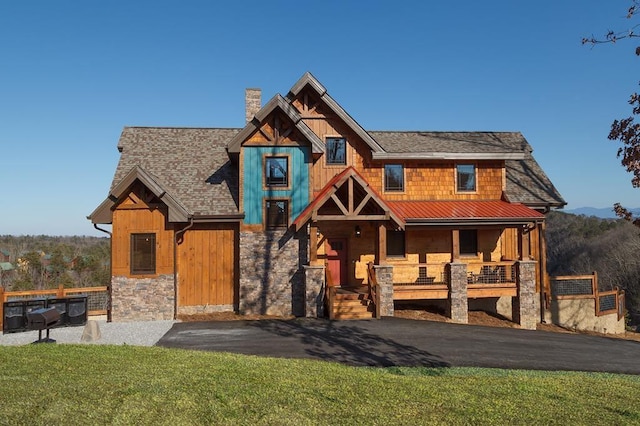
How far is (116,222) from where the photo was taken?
15508 millimetres

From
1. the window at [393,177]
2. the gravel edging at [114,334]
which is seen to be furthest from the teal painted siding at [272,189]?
the gravel edging at [114,334]

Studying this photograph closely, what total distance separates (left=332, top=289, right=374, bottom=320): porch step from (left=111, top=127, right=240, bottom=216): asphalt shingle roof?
5489mm

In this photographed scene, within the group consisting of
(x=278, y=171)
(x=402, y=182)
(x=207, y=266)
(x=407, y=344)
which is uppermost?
(x=278, y=171)

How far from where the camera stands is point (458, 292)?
54.0 ft

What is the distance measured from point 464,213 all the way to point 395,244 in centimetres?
331

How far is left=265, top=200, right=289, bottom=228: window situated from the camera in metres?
16.7

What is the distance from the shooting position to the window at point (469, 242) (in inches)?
748

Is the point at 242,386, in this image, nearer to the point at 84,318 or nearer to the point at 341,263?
the point at 84,318

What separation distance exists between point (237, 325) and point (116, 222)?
6.11 meters

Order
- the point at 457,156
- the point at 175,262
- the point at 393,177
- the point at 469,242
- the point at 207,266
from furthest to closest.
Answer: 1. the point at 469,242
2. the point at 393,177
3. the point at 457,156
4. the point at 207,266
5. the point at 175,262

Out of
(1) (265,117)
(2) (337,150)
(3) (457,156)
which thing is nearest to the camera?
(1) (265,117)

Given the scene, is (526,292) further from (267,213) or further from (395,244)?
(267,213)

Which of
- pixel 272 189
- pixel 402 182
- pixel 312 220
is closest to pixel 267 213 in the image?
pixel 272 189

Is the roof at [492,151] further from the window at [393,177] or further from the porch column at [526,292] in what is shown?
the porch column at [526,292]
